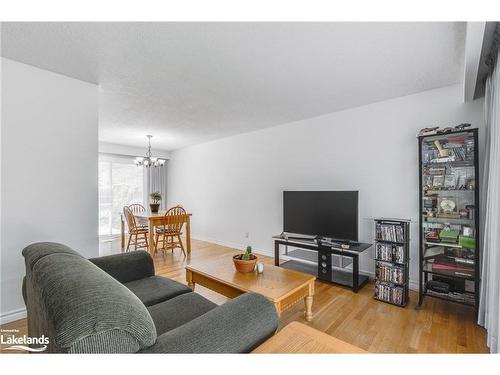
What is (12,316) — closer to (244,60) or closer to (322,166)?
(244,60)

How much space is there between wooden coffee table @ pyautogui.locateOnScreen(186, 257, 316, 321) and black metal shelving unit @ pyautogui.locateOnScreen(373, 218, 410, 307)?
929 mm

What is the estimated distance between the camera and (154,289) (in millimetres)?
1862

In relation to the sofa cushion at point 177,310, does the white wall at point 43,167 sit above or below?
above

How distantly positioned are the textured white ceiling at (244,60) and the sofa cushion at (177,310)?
191 centimetres

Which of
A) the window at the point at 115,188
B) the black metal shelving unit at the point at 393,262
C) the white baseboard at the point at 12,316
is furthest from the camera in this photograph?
the window at the point at 115,188

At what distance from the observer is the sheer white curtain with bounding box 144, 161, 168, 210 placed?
6461mm

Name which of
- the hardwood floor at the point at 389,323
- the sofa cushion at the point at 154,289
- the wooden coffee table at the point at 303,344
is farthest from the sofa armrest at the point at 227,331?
the hardwood floor at the point at 389,323

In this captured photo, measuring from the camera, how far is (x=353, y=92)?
2.79 meters

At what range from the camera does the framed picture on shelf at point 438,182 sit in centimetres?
241

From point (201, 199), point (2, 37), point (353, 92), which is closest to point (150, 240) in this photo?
point (201, 199)

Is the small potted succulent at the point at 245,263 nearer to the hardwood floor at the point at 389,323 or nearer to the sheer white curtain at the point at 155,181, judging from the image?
the hardwood floor at the point at 389,323

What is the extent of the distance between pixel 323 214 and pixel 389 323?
143 centimetres

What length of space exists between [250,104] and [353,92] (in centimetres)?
126

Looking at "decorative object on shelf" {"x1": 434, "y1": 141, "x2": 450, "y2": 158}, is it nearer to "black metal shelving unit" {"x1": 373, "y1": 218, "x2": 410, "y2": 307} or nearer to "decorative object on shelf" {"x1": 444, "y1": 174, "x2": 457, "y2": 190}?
"decorative object on shelf" {"x1": 444, "y1": 174, "x2": 457, "y2": 190}
